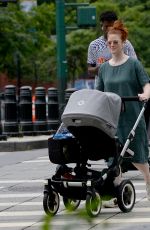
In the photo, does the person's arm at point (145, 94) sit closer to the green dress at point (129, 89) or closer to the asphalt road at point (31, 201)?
the green dress at point (129, 89)

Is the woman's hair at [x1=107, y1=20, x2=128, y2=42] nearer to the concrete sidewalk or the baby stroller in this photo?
the baby stroller

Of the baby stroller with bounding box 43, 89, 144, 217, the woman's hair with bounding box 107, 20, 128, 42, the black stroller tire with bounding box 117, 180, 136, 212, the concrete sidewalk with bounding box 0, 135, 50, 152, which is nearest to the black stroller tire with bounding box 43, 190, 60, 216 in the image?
the baby stroller with bounding box 43, 89, 144, 217

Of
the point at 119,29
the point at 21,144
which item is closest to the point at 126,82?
the point at 119,29

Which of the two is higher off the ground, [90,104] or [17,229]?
[90,104]

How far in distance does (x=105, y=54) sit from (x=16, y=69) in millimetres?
36739

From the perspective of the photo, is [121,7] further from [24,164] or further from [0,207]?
[0,207]

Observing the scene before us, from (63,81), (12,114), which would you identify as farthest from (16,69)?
(12,114)

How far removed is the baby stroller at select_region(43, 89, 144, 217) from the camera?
6.38 m

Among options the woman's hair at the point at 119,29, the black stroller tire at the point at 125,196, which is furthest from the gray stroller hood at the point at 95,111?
the woman's hair at the point at 119,29

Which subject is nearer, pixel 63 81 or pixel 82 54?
pixel 63 81

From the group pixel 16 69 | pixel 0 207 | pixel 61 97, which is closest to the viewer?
pixel 0 207

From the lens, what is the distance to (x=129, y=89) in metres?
7.18

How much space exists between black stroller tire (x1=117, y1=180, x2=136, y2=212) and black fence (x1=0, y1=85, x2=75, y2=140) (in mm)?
9446

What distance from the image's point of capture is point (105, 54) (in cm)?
891
